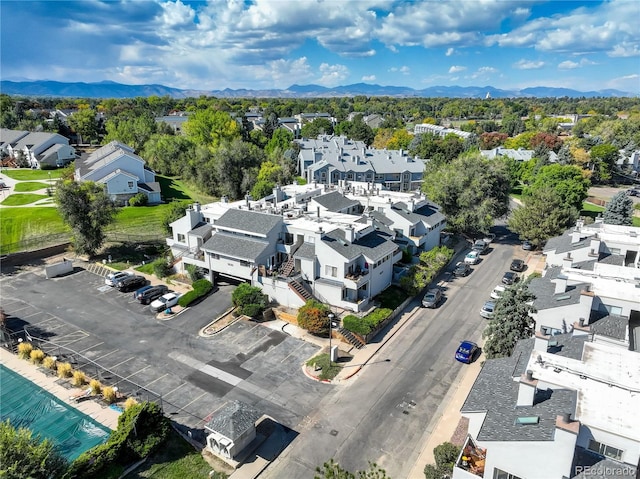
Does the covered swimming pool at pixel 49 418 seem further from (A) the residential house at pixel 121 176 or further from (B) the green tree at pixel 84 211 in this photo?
(A) the residential house at pixel 121 176

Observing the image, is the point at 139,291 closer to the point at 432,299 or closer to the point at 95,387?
the point at 95,387

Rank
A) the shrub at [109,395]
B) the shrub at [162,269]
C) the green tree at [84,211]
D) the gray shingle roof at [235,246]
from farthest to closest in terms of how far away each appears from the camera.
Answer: the green tree at [84,211]
the shrub at [162,269]
the gray shingle roof at [235,246]
the shrub at [109,395]

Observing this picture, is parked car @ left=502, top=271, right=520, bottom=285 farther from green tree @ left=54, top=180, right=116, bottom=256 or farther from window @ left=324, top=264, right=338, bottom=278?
green tree @ left=54, top=180, right=116, bottom=256

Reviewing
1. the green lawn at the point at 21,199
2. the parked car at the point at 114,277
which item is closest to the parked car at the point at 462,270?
the parked car at the point at 114,277

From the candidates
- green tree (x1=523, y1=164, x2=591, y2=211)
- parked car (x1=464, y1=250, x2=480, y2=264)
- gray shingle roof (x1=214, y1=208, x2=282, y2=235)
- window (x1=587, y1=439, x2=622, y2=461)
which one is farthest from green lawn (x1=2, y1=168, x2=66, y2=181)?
window (x1=587, y1=439, x2=622, y2=461)

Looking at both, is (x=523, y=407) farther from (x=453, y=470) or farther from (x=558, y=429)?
(x=453, y=470)

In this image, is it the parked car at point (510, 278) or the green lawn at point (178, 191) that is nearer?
the parked car at point (510, 278)

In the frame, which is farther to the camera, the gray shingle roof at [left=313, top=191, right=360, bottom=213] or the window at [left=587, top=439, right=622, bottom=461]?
the gray shingle roof at [left=313, top=191, right=360, bottom=213]
